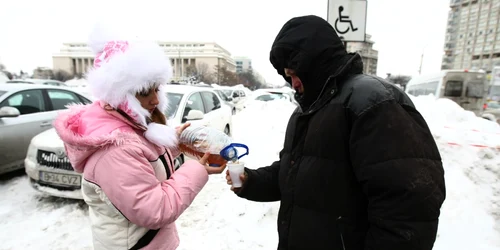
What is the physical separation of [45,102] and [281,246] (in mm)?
6011

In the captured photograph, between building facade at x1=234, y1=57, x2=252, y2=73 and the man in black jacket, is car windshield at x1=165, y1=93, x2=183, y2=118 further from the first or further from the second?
building facade at x1=234, y1=57, x2=252, y2=73

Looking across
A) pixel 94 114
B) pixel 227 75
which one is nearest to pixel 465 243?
pixel 94 114

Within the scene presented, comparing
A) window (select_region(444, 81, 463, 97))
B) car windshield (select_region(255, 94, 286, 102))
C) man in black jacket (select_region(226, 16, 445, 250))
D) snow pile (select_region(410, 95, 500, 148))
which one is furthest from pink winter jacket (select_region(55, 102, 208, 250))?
car windshield (select_region(255, 94, 286, 102))

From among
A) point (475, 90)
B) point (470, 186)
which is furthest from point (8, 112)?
point (475, 90)

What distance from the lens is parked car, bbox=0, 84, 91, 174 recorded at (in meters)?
4.79

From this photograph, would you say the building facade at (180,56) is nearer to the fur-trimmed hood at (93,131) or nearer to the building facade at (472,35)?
the building facade at (472,35)

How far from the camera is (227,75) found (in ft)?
220

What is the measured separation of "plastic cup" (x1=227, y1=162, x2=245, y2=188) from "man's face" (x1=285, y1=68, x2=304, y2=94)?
20.9 inches

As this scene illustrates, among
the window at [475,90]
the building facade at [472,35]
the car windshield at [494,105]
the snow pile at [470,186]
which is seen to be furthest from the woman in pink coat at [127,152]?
the building facade at [472,35]

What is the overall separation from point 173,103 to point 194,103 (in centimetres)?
62

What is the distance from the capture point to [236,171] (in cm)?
168

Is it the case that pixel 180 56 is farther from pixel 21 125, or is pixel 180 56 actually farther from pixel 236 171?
pixel 236 171

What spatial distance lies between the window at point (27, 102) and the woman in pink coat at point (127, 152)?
4776 mm

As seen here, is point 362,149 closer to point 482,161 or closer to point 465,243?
point 465,243
